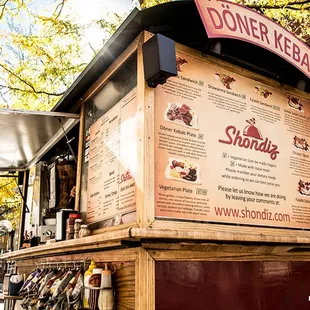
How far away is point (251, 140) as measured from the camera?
337cm

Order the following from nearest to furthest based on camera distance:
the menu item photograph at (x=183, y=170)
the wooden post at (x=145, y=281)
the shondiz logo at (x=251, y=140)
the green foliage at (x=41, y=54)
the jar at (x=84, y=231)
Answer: the wooden post at (x=145, y=281) < the menu item photograph at (x=183, y=170) < the shondiz logo at (x=251, y=140) < the jar at (x=84, y=231) < the green foliage at (x=41, y=54)

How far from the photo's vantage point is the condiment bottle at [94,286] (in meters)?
2.67

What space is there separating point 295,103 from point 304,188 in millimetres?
899

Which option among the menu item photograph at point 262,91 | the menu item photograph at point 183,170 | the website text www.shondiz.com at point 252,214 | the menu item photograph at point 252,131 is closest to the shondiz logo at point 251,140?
the menu item photograph at point 252,131

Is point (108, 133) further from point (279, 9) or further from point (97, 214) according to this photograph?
point (279, 9)

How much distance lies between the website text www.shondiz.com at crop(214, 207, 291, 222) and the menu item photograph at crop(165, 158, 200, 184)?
1.06 ft

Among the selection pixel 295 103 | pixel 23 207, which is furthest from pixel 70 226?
pixel 23 207

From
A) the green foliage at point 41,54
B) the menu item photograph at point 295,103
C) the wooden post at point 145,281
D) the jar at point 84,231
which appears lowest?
the wooden post at point 145,281

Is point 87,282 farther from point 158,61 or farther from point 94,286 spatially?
point 158,61

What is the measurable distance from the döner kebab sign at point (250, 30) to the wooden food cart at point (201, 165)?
0.04ft

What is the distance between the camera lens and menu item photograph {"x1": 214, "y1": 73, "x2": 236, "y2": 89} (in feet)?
10.9

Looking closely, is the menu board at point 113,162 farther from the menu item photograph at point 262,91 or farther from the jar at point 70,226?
the menu item photograph at point 262,91

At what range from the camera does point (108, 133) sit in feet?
11.4

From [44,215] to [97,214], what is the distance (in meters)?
2.36
